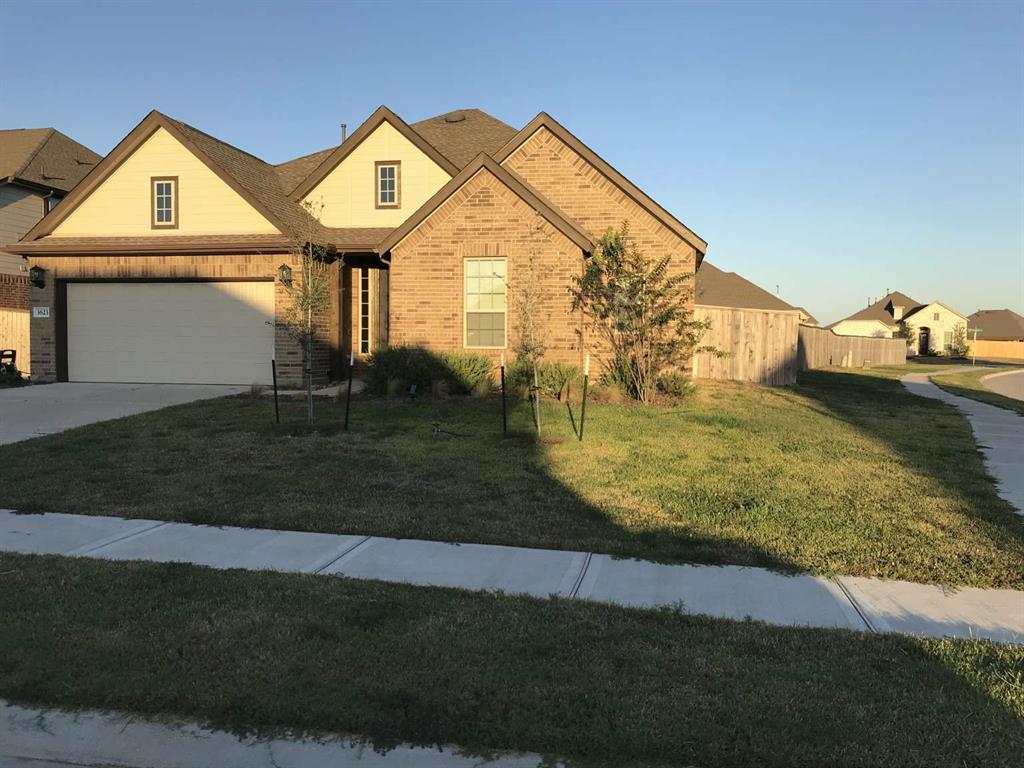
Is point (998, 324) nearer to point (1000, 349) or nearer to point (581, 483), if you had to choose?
point (1000, 349)

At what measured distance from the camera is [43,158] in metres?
25.0

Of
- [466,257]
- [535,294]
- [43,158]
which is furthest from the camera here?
[43,158]

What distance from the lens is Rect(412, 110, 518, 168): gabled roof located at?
1923 cm

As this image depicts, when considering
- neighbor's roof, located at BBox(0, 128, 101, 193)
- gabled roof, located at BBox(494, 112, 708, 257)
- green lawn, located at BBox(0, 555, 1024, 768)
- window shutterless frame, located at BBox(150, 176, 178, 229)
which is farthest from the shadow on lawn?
neighbor's roof, located at BBox(0, 128, 101, 193)

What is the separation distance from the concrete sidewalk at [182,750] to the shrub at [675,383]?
12.0m

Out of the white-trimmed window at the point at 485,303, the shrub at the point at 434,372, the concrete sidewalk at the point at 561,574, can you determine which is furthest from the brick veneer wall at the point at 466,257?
the concrete sidewalk at the point at 561,574

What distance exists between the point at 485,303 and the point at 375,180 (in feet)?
16.8

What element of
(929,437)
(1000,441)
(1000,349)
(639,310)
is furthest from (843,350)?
(1000,349)

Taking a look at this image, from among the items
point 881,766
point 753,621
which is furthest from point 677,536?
point 881,766

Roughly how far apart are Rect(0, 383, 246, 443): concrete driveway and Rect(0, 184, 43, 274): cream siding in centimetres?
848

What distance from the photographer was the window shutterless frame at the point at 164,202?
56.6ft

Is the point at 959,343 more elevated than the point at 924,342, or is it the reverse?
the point at 924,342

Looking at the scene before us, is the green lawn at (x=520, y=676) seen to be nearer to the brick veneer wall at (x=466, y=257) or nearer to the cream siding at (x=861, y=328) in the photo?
the brick veneer wall at (x=466, y=257)

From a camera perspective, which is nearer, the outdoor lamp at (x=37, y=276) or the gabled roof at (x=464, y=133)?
the outdoor lamp at (x=37, y=276)
